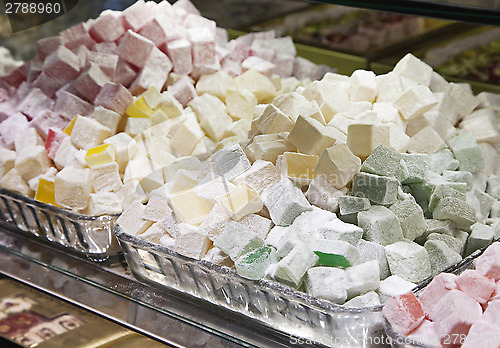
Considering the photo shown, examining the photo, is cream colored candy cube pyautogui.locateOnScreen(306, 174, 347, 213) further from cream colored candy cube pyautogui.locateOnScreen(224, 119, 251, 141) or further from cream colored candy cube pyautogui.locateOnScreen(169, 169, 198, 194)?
cream colored candy cube pyautogui.locateOnScreen(224, 119, 251, 141)

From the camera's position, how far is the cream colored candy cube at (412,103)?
4.36 ft

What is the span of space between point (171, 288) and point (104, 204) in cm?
25

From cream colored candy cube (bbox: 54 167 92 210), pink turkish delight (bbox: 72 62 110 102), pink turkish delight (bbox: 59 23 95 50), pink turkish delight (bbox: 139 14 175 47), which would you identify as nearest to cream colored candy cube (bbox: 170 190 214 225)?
cream colored candy cube (bbox: 54 167 92 210)

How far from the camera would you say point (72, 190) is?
128 centimetres

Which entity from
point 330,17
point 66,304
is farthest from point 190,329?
point 330,17

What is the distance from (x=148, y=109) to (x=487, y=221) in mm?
861

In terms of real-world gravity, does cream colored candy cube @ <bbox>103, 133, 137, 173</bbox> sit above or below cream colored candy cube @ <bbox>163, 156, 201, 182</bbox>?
above

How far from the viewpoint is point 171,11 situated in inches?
73.4

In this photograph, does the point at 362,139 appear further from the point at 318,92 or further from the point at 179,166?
the point at 179,166

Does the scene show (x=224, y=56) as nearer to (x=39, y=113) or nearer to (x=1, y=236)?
(x=39, y=113)

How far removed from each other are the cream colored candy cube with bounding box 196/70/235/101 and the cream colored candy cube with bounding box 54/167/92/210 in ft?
1.58

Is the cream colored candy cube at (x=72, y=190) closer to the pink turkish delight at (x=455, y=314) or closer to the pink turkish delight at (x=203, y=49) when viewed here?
the pink turkish delight at (x=203, y=49)

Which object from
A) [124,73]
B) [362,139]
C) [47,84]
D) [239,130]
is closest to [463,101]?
[362,139]

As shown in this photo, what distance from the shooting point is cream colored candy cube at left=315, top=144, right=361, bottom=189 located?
3.52ft
